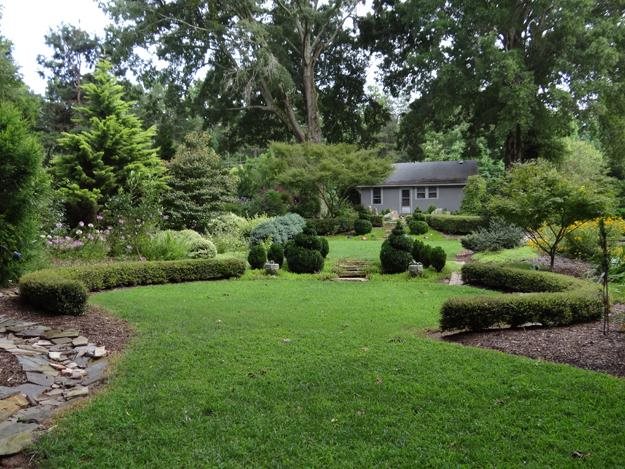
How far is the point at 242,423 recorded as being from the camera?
145 inches

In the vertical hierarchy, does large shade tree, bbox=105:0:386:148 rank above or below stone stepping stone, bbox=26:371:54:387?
above

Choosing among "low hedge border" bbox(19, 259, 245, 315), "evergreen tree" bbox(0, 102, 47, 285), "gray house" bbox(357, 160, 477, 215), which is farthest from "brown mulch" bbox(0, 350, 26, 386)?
"gray house" bbox(357, 160, 477, 215)

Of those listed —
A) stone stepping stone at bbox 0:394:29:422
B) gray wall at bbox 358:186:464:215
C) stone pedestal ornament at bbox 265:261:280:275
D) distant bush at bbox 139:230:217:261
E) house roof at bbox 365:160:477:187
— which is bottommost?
stone stepping stone at bbox 0:394:29:422

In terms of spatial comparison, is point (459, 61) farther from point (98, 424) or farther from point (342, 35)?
point (98, 424)

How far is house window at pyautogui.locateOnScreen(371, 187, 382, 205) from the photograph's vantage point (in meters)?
34.3

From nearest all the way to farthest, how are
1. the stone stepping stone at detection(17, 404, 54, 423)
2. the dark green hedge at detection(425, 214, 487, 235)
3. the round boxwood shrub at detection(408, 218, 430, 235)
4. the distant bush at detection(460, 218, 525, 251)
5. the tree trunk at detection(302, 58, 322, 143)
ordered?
the stone stepping stone at detection(17, 404, 54, 423) < the distant bush at detection(460, 218, 525, 251) < the dark green hedge at detection(425, 214, 487, 235) < the round boxwood shrub at detection(408, 218, 430, 235) < the tree trunk at detection(302, 58, 322, 143)

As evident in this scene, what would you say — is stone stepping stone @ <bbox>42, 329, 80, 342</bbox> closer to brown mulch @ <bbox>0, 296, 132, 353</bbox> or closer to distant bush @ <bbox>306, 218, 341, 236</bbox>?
brown mulch @ <bbox>0, 296, 132, 353</bbox>

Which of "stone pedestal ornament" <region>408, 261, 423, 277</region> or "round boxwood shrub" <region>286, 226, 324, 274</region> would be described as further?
"round boxwood shrub" <region>286, 226, 324, 274</region>

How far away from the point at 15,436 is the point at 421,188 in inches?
1228

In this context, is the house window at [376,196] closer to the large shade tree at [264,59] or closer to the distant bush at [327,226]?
the large shade tree at [264,59]

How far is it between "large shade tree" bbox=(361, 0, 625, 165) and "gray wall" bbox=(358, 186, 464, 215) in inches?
173

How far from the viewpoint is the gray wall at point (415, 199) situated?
3192cm

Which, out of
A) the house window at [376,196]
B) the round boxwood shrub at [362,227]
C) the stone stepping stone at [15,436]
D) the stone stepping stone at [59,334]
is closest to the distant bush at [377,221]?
the round boxwood shrub at [362,227]

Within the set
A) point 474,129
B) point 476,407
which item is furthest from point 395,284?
point 474,129
